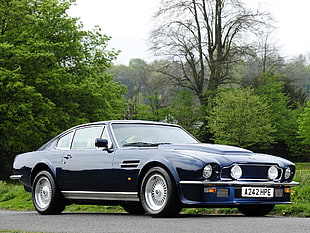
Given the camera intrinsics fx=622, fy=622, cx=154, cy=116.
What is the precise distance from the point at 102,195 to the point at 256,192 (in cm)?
257

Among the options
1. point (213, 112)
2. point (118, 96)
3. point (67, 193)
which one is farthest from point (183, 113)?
point (67, 193)

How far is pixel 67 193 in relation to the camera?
10.8 m

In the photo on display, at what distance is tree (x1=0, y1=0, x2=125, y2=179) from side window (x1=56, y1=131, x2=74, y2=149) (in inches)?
975

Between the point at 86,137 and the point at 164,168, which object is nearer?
the point at 164,168

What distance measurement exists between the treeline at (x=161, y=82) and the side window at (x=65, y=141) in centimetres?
2471

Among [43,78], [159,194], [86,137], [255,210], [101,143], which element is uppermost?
[43,78]

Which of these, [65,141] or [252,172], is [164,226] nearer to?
[252,172]

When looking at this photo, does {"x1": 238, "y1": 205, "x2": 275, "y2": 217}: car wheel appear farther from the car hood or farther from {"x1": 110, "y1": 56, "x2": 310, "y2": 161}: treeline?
{"x1": 110, "y1": 56, "x2": 310, "y2": 161}: treeline

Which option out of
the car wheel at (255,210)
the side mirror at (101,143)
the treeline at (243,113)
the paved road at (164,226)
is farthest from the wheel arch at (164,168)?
the treeline at (243,113)

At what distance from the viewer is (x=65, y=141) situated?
37.3 ft

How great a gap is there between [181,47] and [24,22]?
1864 centimetres

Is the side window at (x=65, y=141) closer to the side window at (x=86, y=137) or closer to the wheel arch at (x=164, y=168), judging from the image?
the side window at (x=86, y=137)

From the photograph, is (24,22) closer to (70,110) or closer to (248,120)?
(70,110)

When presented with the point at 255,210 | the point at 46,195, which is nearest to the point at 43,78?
the point at 46,195
